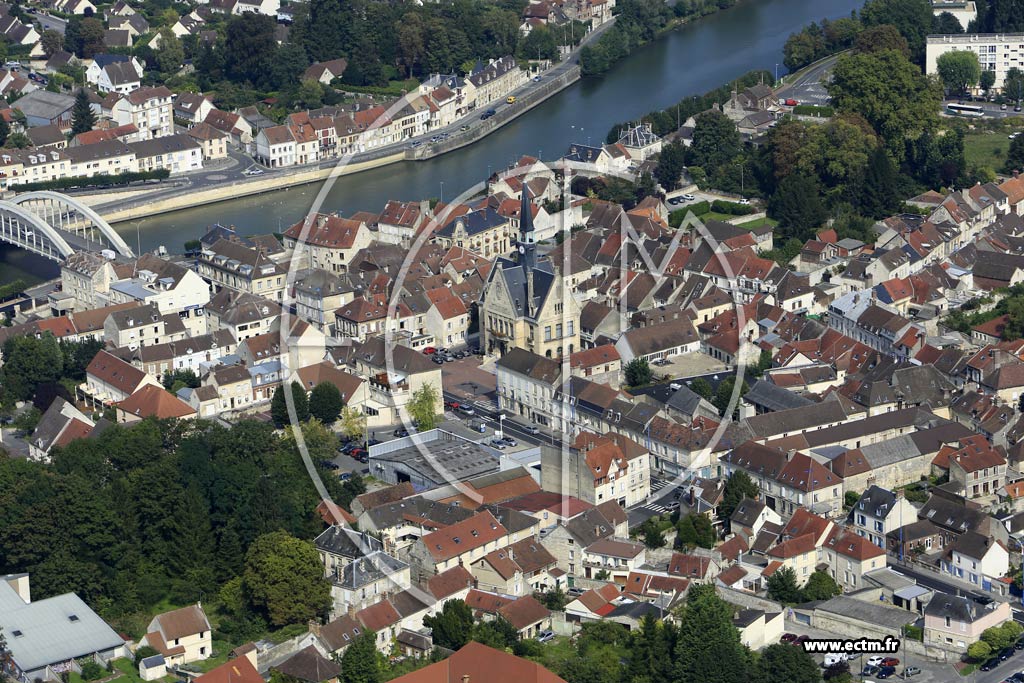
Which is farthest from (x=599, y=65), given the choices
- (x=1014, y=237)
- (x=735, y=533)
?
(x=735, y=533)

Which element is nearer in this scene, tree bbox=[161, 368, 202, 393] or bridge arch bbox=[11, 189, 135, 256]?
tree bbox=[161, 368, 202, 393]

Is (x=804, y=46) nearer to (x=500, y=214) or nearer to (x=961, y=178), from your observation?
(x=961, y=178)

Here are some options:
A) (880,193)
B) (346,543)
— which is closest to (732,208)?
(880,193)

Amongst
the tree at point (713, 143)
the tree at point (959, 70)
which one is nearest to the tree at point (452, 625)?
the tree at point (713, 143)

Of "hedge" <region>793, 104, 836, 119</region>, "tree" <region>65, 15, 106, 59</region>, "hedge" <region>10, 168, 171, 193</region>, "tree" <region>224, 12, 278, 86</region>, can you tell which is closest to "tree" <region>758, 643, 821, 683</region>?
"hedge" <region>793, 104, 836, 119</region>

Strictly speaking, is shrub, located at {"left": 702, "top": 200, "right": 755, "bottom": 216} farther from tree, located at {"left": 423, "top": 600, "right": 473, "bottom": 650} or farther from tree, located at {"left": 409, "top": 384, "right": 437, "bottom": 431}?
tree, located at {"left": 423, "top": 600, "right": 473, "bottom": 650}

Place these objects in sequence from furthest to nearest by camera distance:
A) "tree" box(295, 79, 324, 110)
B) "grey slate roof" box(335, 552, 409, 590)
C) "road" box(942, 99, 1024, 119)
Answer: "tree" box(295, 79, 324, 110), "road" box(942, 99, 1024, 119), "grey slate roof" box(335, 552, 409, 590)

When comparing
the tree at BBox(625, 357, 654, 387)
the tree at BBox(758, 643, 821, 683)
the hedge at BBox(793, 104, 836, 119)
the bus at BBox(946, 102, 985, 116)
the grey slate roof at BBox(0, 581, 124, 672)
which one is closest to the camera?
the tree at BBox(758, 643, 821, 683)

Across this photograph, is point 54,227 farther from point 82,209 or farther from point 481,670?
point 481,670
